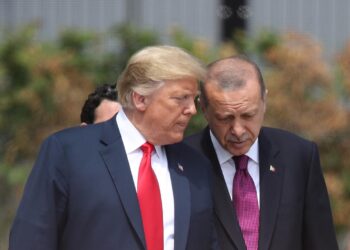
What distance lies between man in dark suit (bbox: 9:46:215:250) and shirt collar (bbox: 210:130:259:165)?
35 centimetres

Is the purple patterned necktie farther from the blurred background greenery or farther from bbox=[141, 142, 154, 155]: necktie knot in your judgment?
the blurred background greenery

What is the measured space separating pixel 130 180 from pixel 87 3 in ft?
16.4

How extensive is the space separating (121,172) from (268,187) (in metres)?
0.74

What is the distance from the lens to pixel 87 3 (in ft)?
28.2

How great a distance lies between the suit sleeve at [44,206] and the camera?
365 cm

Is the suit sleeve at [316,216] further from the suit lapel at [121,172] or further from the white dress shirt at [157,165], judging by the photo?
the suit lapel at [121,172]

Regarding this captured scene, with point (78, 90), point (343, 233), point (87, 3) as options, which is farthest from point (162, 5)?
point (343, 233)

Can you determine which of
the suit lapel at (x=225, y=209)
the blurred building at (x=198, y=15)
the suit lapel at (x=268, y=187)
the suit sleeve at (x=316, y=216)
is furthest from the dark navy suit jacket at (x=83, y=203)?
the blurred building at (x=198, y=15)

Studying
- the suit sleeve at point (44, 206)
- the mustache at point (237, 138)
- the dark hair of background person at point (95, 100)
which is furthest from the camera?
the dark hair of background person at point (95, 100)

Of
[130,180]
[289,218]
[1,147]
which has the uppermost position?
[130,180]

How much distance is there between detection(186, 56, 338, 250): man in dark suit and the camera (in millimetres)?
4145

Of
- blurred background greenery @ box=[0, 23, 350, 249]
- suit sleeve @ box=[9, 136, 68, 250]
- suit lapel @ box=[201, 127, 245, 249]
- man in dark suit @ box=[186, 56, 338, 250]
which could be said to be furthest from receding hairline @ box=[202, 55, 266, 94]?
blurred background greenery @ box=[0, 23, 350, 249]

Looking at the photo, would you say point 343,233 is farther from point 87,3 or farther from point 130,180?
point 130,180

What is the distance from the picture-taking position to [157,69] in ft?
12.3
